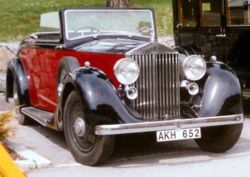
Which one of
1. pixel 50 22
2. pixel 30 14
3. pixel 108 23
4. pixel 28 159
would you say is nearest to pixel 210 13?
pixel 108 23

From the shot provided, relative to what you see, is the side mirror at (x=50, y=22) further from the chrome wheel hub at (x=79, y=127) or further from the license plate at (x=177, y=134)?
the license plate at (x=177, y=134)

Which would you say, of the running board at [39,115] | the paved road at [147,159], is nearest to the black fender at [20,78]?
the running board at [39,115]

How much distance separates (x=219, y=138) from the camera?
7.11m

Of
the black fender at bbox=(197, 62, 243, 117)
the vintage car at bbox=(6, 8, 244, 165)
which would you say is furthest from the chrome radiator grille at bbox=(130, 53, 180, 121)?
the black fender at bbox=(197, 62, 243, 117)

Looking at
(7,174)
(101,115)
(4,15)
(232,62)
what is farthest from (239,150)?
(4,15)

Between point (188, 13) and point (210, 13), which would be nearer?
point (210, 13)

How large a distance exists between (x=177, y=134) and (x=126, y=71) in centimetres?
89

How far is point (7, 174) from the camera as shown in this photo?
3.76m

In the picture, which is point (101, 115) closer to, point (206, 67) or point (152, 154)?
point (152, 154)

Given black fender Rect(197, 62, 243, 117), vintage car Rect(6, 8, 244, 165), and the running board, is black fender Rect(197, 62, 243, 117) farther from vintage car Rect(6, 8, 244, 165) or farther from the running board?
the running board

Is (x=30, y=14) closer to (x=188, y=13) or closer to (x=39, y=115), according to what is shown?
(x=188, y=13)

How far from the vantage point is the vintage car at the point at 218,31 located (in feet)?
30.9

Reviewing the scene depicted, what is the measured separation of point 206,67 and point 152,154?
1243mm

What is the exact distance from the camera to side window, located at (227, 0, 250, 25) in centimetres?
931
